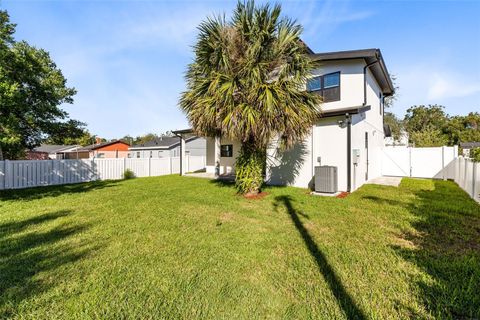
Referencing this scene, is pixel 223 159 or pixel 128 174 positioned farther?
pixel 223 159

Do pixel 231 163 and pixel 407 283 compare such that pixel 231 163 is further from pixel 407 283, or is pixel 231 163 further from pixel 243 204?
pixel 407 283

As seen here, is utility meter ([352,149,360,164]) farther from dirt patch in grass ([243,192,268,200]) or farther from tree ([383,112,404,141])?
tree ([383,112,404,141])

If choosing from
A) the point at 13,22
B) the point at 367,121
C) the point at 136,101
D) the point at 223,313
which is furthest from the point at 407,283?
the point at 136,101

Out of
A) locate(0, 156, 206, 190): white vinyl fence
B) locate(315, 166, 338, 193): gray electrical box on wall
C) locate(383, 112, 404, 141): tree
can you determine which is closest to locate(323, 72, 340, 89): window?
locate(315, 166, 338, 193): gray electrical box on wall

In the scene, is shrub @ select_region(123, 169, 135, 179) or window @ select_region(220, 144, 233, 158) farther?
window @ select_region(220, 144, 233, 158)

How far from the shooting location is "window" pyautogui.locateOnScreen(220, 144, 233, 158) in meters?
15.4

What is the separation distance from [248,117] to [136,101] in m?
14.1

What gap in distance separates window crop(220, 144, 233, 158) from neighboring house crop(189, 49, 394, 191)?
470 centimetres

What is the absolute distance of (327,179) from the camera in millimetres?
8586

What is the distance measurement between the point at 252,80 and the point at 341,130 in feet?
14.1

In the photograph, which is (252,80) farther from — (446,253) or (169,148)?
(169,148)

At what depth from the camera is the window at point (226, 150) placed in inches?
607

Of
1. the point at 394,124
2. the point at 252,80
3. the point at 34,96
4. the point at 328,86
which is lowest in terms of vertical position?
the point at 252,80

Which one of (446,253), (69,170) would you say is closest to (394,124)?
Result: (446,253)
